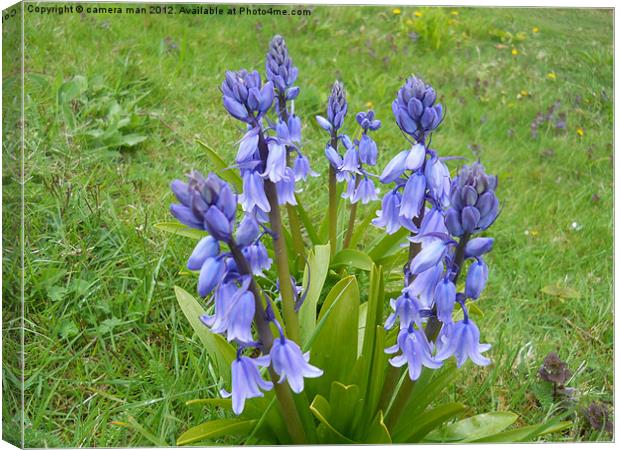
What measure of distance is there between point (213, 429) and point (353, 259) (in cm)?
101

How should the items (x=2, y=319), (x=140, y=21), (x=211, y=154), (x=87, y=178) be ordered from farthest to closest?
(x=87, y=178)
(x=140, y=21)
(x=211, y=154)
(x=2, y=319)

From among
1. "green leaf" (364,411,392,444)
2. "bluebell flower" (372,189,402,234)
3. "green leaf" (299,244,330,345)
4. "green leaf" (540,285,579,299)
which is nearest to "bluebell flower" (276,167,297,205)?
"bluebell flower" (372,189,402,234)

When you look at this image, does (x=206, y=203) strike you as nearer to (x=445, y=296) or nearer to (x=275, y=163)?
(x=275, y=163)

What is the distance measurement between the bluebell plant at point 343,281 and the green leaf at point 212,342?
2 centimetres

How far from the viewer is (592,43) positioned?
2.67m

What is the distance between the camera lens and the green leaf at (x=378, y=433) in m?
1.74

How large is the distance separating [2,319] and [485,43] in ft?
9.61

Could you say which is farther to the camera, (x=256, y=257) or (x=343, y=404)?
(x=343, y=404)

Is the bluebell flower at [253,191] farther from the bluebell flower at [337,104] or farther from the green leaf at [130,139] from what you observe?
the green leaf at [130,139]

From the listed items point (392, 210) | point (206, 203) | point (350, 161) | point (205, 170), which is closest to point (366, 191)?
point (350, 161)

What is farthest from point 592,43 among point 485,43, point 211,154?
point 211,154

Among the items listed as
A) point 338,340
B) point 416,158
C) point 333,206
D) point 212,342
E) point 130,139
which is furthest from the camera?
point 130,139

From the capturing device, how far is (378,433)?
1.79 m

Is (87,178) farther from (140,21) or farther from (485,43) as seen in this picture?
(485,43)
